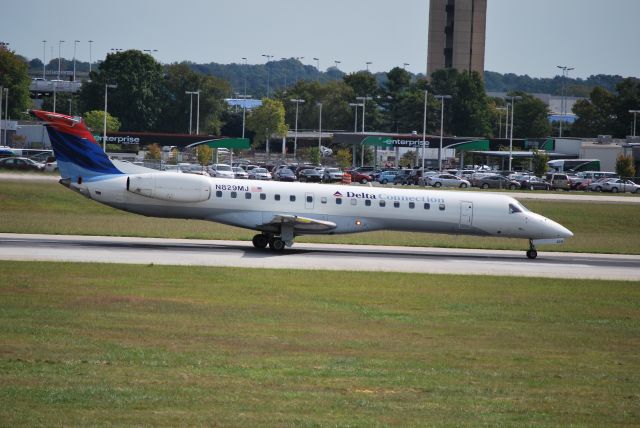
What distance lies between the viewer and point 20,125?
11594 centimetres

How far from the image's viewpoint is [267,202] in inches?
1382

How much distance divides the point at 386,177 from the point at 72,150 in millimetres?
55397

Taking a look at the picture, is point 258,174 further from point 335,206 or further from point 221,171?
point 335,206

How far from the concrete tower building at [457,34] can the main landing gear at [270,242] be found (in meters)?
143

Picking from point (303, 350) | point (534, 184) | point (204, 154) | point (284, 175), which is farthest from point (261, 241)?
point (204, 154)

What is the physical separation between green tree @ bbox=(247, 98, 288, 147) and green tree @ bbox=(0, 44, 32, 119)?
30052 mm

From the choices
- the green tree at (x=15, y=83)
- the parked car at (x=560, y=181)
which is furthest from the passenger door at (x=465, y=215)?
the green tree at (x=15, y=83)

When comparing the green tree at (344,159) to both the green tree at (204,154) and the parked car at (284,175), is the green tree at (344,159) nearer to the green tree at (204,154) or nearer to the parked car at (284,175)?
the green tree at (204,154)

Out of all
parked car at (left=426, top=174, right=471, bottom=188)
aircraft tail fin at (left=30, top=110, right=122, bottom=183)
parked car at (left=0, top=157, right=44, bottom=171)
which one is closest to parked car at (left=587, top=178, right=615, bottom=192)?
parked car at (left=426, top=174, right=471, bottom=188)

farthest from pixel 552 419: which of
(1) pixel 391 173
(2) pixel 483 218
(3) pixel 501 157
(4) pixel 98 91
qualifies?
(4) pixel 98 91

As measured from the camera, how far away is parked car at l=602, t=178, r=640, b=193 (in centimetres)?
8617

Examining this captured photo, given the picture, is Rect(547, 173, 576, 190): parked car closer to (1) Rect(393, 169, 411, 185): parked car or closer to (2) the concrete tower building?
(1) Rect(393, 169, 411, 185): parked car

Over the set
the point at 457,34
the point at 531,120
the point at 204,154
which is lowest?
the point at 204,154

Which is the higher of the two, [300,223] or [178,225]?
[300,223]
